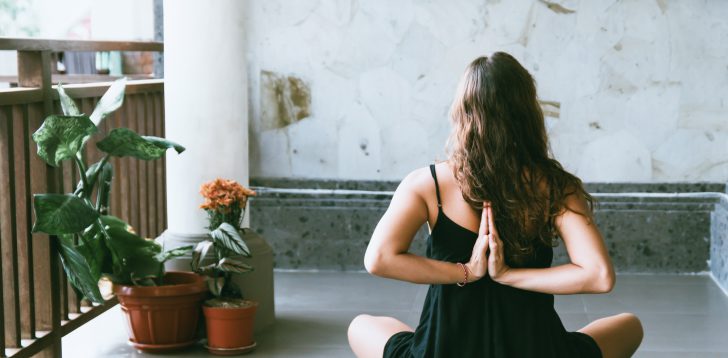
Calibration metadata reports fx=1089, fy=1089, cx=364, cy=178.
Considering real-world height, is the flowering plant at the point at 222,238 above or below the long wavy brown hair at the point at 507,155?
below

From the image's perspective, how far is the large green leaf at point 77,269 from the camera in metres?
3.85

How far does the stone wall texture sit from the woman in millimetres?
3395

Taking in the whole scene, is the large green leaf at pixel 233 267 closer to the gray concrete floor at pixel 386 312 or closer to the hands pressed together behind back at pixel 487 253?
the gray concrete floor at pixel 386 312

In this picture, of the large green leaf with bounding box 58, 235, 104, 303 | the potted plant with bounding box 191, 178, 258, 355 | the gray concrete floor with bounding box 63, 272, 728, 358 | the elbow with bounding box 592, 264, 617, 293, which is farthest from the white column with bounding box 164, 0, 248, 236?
the elbow with bounding box 592, 264, 617, 293

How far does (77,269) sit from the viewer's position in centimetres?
391

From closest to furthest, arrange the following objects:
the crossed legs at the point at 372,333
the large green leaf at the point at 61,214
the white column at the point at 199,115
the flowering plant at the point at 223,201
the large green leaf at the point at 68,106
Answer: the crossed legs at the point at 372,333, the large green leaf at the point at 61,214, the large green leaf at the point at 68,106, the flowering plant at the point at 223,201, the white column at the point at 199,115

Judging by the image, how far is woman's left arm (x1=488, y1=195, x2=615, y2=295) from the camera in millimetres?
2656

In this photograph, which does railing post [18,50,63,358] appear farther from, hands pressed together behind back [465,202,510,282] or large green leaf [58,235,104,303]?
hands pressed together behind back [465,202,510,282]

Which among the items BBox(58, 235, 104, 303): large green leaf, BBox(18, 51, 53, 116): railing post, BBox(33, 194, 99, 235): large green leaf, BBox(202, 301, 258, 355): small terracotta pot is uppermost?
BBox(18, 51, 53, 116): railing post

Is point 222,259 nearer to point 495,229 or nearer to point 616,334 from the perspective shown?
point 616,334

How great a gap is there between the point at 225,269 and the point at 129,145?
26.1 inches

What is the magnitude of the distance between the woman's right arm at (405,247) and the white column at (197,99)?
2.22 meters

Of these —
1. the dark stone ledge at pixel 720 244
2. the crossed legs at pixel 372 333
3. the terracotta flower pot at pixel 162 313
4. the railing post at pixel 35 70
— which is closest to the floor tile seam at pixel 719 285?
the dark stone ledge at pixel 720 244

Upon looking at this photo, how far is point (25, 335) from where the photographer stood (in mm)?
4074
